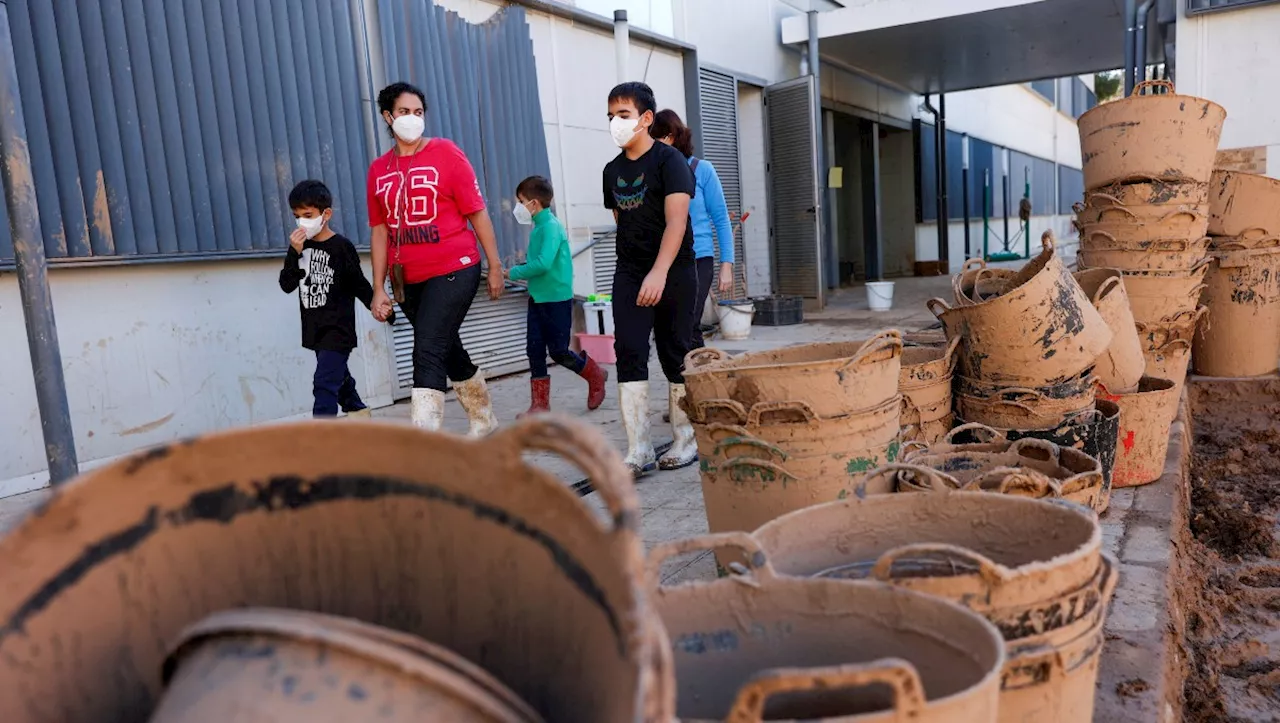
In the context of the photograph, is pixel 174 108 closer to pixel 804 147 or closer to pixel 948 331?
pixel 948 331

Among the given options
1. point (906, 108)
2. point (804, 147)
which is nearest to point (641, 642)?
point (804, 147)

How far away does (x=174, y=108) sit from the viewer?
4.77 metres

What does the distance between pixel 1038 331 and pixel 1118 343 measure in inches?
32.5

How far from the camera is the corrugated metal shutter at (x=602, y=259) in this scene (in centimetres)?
805

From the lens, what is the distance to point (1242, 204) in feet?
17.5

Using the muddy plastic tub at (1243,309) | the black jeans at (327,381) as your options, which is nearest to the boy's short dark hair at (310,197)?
the black jeans at (327,381)

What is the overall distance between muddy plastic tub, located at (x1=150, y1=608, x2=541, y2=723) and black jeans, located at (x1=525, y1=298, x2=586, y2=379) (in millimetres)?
4415

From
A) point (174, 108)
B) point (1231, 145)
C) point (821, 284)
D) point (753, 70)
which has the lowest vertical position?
point (821, 284)

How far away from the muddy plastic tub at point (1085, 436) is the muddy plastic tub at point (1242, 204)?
2.73 m

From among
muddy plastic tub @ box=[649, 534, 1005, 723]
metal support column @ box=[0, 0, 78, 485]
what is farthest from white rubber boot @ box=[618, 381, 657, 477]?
muddy plastic tub @ box=[649, 534, 1005, 723]

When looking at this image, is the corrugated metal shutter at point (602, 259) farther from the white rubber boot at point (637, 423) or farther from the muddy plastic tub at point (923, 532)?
the muddy plastic tub at point (923, 532)

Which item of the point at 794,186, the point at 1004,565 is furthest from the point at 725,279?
the point at 794,186

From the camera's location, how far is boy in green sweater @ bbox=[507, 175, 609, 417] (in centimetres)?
540

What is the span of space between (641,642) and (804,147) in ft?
34.5
